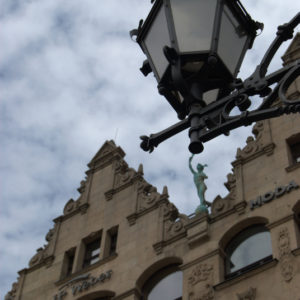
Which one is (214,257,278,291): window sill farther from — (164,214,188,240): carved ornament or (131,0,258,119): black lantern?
(131,0,258,119): black lantern

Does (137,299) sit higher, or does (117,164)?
(117,164)

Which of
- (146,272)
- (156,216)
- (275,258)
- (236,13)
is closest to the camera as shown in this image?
(236,13)

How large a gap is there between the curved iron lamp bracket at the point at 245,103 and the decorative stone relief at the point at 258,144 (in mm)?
13575

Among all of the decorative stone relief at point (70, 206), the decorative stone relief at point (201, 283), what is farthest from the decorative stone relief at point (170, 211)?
the decorative stone relief at point (70, 206)

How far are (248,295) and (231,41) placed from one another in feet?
36.7

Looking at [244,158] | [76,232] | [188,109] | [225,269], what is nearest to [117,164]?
[76,232]

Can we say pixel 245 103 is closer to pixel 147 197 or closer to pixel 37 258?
pixel 147 197

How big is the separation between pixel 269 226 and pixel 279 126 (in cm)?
400

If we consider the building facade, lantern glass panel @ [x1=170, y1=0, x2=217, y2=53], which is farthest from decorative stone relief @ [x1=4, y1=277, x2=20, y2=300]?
lantern glass panel @ [x1=170, y1=0, x2=217, y2=53]

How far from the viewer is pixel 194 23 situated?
729 centimetres

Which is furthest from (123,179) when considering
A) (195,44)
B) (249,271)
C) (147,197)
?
(195,44)

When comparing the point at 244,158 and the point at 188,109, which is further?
the point at 244,158

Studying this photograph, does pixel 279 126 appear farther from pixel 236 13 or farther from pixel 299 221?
pixel 236 13

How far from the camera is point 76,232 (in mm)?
24344
